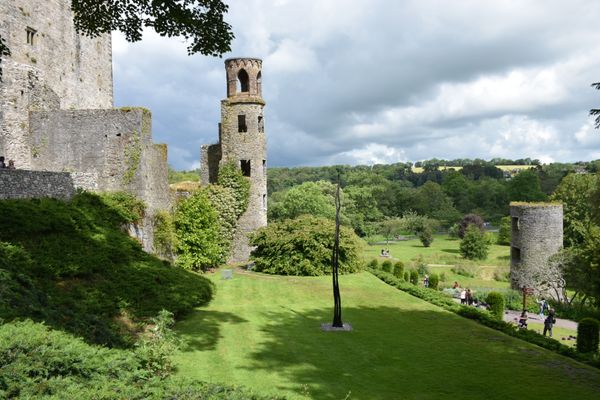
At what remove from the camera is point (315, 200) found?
4941 centimetres

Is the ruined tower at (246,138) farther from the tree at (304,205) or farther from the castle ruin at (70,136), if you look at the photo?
the tree at (304,205)

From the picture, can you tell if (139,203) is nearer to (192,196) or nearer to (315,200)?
(192,196)

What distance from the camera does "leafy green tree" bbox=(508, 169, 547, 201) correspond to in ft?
290

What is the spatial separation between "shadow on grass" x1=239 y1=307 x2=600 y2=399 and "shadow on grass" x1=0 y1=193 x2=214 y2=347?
3.67m

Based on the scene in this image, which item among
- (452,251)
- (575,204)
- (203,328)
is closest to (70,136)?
(203,328)

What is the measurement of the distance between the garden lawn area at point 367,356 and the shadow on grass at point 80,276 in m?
1.46

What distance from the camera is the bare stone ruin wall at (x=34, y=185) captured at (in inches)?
613

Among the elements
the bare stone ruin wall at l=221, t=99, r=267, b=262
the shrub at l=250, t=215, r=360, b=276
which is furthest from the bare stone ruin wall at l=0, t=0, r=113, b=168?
the shrub at l=250, t=215, r=360, b=276

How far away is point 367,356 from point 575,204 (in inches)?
1881

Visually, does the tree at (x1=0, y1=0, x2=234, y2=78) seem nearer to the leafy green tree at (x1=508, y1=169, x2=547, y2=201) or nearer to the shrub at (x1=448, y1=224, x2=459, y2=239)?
the shrub at (x1=448, y1=224, x2=459, y2=239)

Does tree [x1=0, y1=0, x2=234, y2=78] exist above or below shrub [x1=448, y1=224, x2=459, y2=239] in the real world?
above

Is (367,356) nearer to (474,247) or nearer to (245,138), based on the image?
(245,138)

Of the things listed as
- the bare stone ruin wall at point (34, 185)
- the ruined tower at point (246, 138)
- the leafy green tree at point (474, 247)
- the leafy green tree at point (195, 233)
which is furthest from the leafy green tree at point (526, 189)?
the bare stone ruin wall at point (34, 185)

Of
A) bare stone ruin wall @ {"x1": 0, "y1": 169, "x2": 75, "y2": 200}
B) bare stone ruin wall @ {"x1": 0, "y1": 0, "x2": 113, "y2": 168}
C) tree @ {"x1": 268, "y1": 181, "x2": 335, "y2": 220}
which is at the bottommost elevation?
tree @ {"x1": 268, "y1": 181, "x2": 335, "y2": 220}
